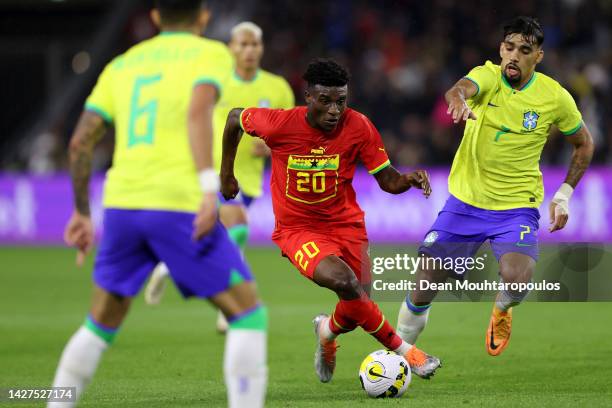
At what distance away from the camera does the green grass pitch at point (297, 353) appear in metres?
6.91

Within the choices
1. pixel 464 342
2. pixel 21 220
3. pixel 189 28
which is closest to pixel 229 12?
pixel 21 220

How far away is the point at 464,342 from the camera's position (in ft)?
30.9

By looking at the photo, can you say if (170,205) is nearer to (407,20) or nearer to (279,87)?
(279,87)

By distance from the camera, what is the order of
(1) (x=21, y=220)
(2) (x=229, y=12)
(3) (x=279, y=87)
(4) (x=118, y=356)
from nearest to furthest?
(4) (x=118, y=356)
(3) (x=279, y=87)
(1) (x=21, y=220)
(2) (x=229, y=12)

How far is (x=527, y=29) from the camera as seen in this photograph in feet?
24.9

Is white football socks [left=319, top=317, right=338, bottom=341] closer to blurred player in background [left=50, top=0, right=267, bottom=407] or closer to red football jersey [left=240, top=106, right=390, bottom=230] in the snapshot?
red football jersey [left=240, top=106, right=390, bottom=230]

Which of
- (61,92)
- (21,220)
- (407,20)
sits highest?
(407,20)

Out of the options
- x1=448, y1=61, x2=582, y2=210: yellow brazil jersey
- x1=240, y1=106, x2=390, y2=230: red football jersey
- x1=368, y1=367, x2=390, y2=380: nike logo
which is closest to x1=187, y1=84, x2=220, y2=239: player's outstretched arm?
x1=368, y1=367, x2=390, y2=380: nike logo

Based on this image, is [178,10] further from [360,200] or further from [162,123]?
[360,200]

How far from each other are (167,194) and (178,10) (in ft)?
2.84

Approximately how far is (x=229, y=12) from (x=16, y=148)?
223 inches

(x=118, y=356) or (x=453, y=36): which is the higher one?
(x=453, y=36)

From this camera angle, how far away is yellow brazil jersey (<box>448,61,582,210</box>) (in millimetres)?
7727

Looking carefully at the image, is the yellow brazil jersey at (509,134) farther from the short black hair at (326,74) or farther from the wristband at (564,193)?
the short black hair at (326,74)
